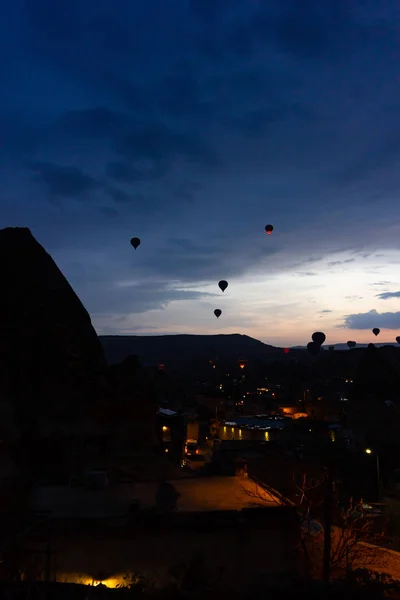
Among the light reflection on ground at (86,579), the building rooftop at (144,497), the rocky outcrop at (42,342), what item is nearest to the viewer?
the light reflection on ground at (86,579)

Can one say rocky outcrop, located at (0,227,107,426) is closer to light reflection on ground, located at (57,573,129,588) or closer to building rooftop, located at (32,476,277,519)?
building rooftop, located at (32,476,277,519)

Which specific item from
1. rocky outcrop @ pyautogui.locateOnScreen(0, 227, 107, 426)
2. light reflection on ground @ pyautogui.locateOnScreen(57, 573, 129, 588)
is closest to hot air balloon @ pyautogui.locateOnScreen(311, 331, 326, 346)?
rocky outcrop @ pyautogui.locateOnScreen(0, 227, 107, 426)

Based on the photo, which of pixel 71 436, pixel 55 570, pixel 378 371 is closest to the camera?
pixel 55 570

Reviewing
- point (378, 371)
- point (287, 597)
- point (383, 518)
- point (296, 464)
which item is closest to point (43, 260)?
point (296, 464)

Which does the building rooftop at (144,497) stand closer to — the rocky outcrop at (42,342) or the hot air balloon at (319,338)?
the rocky outcrop at (42,342)

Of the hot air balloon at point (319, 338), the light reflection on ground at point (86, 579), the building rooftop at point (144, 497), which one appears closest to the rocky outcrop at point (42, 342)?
the building rooftop at point (144, 497)

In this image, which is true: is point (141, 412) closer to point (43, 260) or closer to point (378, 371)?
point (43, 260)

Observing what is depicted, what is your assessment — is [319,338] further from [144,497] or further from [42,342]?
[144,497]

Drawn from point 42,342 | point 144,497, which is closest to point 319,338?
point 42,342

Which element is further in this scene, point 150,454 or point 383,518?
point 150,454
